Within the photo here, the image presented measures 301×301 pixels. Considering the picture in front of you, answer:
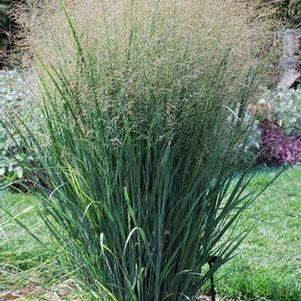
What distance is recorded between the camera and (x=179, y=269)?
207 cm

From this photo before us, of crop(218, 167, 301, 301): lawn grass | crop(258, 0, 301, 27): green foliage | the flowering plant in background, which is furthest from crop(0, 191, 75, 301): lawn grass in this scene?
the flowering plant in background

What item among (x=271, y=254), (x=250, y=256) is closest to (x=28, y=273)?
(x=250, y=256)

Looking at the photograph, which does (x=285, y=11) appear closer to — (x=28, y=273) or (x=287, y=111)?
(x=28, y=273)

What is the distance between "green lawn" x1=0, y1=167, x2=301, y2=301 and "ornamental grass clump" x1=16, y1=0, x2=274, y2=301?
10.2 inches

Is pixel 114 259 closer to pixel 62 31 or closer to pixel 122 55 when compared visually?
pixel 122 55

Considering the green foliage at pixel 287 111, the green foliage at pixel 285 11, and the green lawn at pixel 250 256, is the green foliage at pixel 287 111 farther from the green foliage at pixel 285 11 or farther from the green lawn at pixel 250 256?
the green foliage at pixel 285 11

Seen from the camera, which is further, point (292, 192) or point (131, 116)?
point (292, 192)

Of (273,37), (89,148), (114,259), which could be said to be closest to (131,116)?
(89,148)

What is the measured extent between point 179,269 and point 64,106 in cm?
69

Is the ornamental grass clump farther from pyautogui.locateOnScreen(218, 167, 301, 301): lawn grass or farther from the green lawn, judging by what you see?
pyautogui.locateOnScreen(218, 167, 301, 301): lawn grass

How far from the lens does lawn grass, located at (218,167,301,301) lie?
2.99 metres

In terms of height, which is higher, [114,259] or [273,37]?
[273,37]

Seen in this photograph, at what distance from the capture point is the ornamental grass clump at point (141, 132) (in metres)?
1.93

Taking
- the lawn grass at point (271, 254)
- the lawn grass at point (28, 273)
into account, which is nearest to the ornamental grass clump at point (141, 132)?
the lawn grass at point (28, 273)
